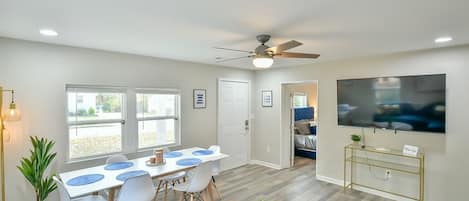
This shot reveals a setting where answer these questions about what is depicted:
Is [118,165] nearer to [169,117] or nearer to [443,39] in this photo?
[169,117]

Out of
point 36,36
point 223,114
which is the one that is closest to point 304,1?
point 36,36

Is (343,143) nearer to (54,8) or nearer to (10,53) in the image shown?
(54,8)

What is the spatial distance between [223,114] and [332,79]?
7.43ft

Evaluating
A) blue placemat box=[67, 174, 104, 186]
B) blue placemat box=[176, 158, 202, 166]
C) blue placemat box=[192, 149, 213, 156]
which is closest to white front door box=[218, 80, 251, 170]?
blue placemat box=[192, 149, 213, 156]

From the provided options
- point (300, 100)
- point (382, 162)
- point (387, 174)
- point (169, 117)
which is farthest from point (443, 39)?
point (300, 100)

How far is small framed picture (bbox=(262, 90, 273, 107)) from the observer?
552cm

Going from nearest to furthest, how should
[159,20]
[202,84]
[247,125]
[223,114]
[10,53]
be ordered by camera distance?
1. [159,20]
2. [10,53]
3. [202,84]
4. [223,114]
5. [247,125]

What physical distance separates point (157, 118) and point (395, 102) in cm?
380

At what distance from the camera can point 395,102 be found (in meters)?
3.69

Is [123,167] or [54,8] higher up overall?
[54,8]

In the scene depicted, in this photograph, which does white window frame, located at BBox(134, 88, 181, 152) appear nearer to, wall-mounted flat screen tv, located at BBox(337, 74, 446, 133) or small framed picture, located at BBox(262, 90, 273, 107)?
small framed picture, located at BBox(262, 90, 273, 107)

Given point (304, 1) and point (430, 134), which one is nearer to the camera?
point (304, 1)

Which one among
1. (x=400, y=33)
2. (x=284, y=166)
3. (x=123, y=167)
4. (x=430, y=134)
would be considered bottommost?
(x=284, y=166)

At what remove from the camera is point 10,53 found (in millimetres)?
2836
